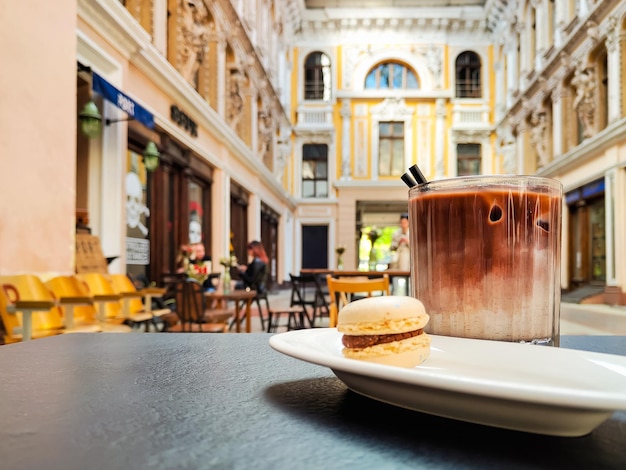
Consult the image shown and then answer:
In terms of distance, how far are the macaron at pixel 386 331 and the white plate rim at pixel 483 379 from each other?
34 millimetres

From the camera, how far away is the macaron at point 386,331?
576mm

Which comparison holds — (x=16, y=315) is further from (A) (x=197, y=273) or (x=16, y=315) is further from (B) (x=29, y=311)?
(A) (x=197, y=273)

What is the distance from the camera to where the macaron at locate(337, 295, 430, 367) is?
1.89 feet

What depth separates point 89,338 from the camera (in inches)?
36.4

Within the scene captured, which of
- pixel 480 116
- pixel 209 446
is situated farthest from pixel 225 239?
pixel 480 116

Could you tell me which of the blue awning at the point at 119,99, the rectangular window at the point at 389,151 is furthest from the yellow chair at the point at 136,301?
the rectangular window at the point at 389,151

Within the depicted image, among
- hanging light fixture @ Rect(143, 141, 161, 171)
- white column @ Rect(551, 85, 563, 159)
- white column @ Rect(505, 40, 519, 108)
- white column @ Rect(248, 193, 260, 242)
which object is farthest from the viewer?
white column @ Rect(505, 40, 519, 108)

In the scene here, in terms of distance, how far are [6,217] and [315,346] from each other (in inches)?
148

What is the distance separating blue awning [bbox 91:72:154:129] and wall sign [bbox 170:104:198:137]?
151cm

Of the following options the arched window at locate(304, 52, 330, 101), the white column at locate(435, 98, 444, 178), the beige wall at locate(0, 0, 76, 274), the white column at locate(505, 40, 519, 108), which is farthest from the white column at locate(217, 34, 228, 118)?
the white column at locate(435, 98, 444, 178)

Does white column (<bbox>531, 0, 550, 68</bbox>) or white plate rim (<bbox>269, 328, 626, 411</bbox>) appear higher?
white column (<bbox>531, 0, 550, 68</bbox>)

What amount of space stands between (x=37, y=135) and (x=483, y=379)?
4.35 meters

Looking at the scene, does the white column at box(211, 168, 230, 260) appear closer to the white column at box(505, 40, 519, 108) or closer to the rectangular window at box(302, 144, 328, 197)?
the rectangular window at box(302, 144, 328, 197)

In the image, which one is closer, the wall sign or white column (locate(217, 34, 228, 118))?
the wall sign
